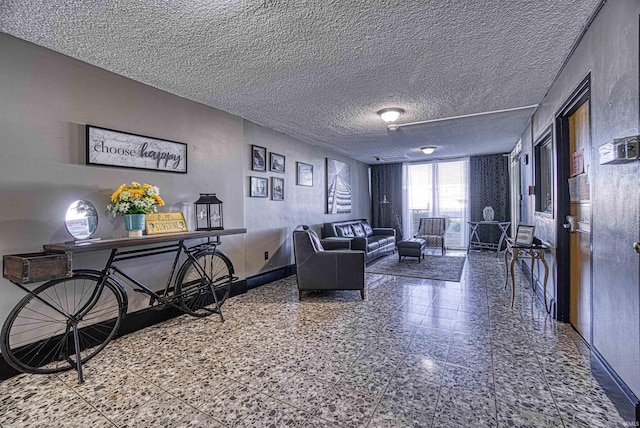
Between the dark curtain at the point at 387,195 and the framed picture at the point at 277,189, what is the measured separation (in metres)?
4.45

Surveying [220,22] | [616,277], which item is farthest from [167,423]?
[616,277]

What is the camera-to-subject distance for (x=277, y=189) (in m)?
5.02

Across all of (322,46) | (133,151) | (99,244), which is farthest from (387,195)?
(99,244)

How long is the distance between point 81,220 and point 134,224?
0.37m

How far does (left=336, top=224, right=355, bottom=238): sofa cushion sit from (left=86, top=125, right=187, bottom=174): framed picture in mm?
3456

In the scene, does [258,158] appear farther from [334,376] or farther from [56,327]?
[334,376]

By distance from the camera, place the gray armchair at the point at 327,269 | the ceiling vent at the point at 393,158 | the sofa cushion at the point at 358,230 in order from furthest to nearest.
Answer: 1. the ceiling vent at the point at 393,158
2. the sofa cushion at the point at 358,230
3. the gray armchair at the point at 327,269

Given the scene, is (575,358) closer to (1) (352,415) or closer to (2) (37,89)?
(1) (352,415)

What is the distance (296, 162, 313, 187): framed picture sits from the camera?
5617 millimetres

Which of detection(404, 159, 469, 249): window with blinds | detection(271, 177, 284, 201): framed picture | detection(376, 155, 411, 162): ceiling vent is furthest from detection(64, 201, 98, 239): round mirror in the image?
detection(404, 159, 469, 249): window with blinds

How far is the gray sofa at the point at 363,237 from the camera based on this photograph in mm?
5518

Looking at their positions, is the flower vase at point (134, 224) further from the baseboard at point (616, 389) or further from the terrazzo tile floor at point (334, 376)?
the baseboard at point (616, 389)

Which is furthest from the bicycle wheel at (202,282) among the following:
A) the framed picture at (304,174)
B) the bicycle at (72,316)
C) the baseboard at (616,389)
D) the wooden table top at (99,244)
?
the baseboard at (616,389)

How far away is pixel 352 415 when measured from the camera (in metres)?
1.71
